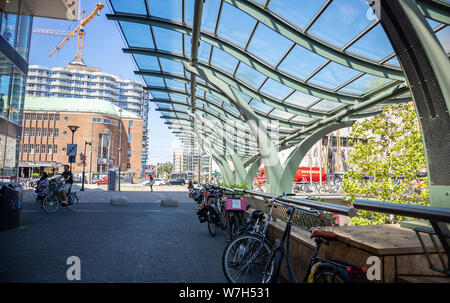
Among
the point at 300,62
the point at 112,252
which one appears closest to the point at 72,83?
the point at 300,62

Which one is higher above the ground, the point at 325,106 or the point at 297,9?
the point at 297,9

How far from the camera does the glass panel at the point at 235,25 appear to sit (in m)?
7.96

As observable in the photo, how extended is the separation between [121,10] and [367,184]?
361 inches

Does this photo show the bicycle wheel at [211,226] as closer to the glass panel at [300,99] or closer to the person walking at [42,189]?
the glass panel at [300,99]

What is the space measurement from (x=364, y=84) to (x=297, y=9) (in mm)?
3407

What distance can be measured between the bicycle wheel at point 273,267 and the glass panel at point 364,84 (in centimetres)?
674

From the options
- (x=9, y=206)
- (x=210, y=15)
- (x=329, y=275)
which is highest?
(x=210, y=15)

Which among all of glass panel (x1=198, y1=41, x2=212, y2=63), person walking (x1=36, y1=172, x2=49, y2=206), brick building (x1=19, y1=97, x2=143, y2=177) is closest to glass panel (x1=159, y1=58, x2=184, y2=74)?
glass panel (x1=198, y1=41, x2=212, y2=63)

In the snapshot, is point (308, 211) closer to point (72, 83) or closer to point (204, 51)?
point (204, 51)

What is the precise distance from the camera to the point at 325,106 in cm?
1133

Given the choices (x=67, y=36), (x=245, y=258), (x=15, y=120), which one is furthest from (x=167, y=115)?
(x=67, y=36)

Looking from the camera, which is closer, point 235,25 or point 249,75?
point 235,25

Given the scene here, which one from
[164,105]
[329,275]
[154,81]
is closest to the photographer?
[329,275]

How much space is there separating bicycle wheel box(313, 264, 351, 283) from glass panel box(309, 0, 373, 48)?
547cm
